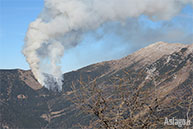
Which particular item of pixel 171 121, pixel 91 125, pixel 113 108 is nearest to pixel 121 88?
pixel 113 108

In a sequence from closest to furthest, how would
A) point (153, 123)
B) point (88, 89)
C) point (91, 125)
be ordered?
point (153, 123)
point (91, 125)
point (88, 89)

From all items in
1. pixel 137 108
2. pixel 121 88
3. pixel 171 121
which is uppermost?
pixel 121 88

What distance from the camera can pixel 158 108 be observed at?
6.32 metres

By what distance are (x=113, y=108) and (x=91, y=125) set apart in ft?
1.97

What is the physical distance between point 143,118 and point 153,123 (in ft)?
1.71

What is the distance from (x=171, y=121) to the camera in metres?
7.12

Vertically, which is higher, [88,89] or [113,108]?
[88,89]

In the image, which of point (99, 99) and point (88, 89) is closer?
point (99, 99)

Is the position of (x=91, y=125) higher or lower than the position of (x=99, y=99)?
lower

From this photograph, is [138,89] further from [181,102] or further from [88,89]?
[88,89]

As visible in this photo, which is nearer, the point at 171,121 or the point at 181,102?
the point at 181,102

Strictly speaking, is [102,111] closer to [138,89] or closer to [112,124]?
[112,124]

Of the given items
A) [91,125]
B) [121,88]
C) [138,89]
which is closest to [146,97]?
[138,89]

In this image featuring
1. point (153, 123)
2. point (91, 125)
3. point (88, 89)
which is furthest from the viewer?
point (88, 89)
